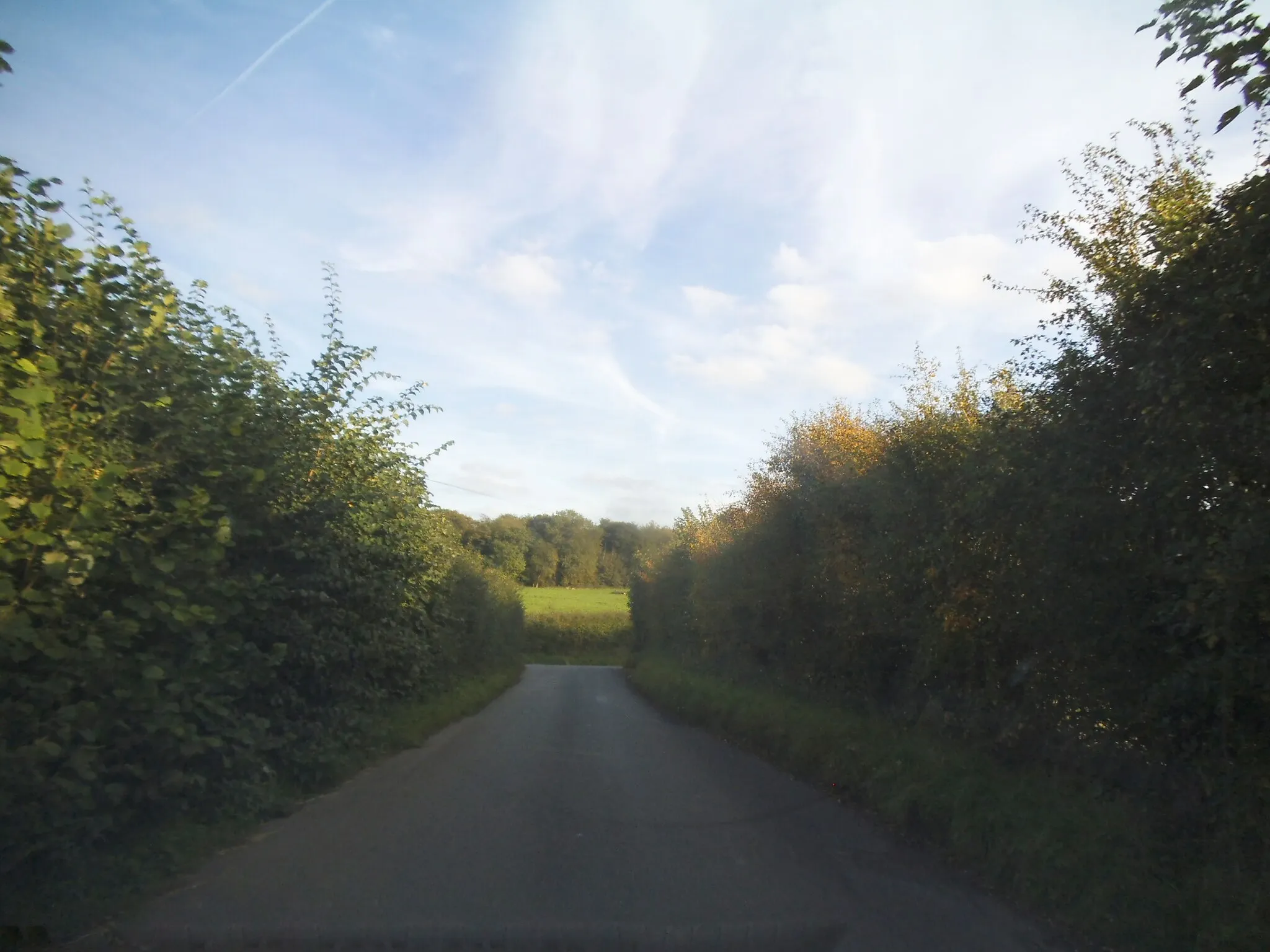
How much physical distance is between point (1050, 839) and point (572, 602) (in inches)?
2486

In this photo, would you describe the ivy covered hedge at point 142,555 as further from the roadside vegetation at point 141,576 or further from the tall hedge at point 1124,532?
the tall hedge at point 1124,532

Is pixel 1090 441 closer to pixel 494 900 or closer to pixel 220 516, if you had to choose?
pixel 494 900

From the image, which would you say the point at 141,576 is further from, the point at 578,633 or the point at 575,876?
the point at 578,633

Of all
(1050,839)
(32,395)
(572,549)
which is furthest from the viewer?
(572,549)

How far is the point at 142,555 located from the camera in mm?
6805

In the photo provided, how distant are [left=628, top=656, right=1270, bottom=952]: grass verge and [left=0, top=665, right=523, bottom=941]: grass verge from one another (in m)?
6.00

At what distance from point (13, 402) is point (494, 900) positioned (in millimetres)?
4451

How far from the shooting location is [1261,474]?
5.75m

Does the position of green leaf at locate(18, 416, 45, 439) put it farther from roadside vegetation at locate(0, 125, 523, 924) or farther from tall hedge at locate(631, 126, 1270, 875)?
tall hedge at locate(631, 126, 1270, 875)

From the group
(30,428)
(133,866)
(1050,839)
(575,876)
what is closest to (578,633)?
(575,876)

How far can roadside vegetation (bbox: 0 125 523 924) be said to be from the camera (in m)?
5.77

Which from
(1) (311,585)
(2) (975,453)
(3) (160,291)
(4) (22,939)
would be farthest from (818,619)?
(4) (22,939)

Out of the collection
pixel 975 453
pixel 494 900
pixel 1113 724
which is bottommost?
pixel 494 900

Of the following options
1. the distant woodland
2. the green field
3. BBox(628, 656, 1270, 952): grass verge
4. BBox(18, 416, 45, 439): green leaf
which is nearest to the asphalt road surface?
BBox(628, 656, 1270, 952): grass verge
